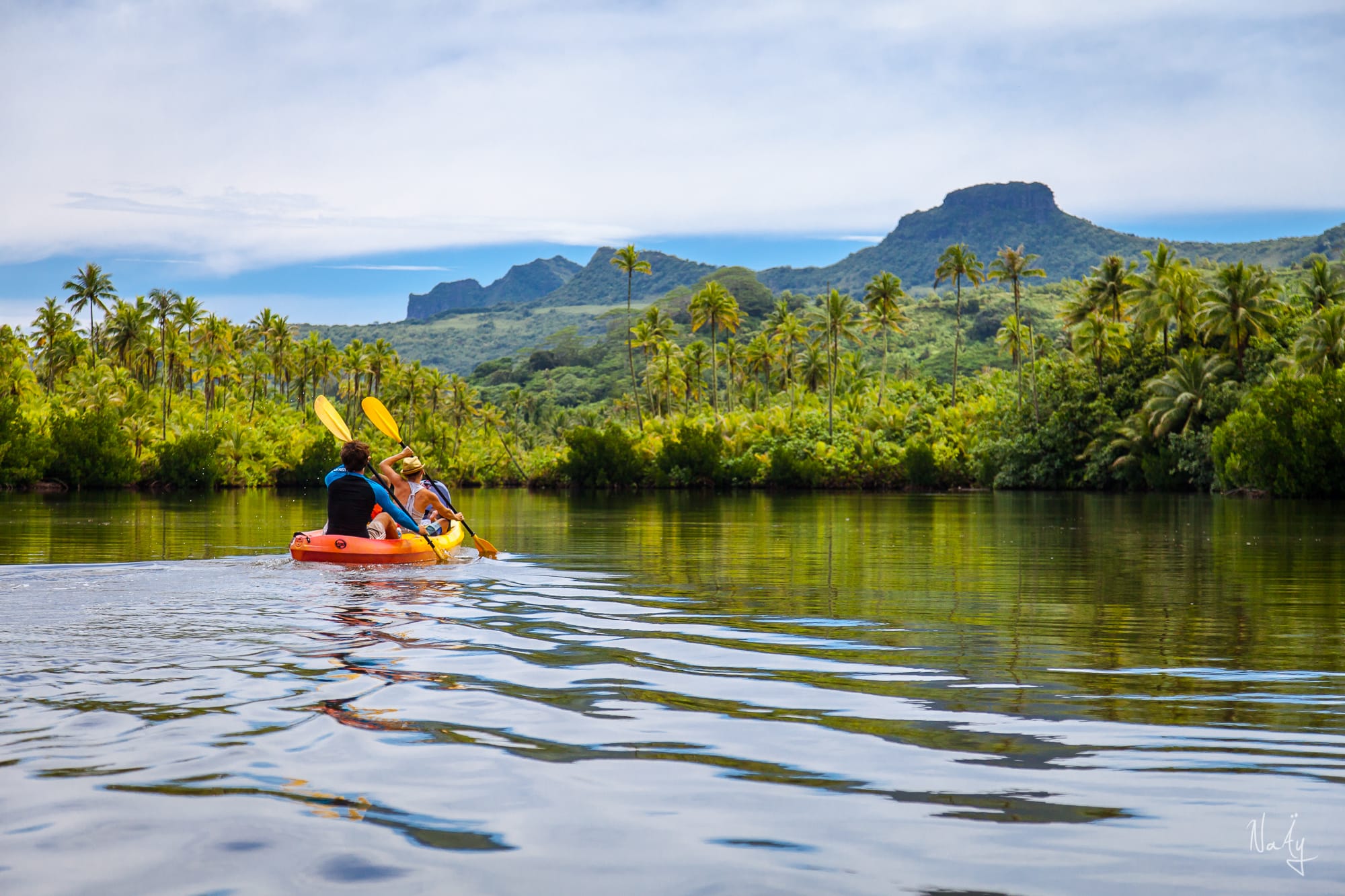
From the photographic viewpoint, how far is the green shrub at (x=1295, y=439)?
189ft

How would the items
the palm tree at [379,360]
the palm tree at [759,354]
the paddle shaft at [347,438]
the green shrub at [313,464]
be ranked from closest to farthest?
1. the paddle shaft at [347,438]
2. the green shrub at [313,464]
3. the palm tree at [379,360]
4. the palm tree at [759,354]

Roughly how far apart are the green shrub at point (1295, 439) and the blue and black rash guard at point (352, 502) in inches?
2101

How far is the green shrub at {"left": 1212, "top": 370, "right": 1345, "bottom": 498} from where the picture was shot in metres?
57.7

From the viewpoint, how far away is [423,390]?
12275 cm

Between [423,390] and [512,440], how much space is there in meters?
10.8

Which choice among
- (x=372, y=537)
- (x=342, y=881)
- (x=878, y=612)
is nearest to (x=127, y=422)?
(x=372, y=537)

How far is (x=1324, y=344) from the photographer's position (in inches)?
2571

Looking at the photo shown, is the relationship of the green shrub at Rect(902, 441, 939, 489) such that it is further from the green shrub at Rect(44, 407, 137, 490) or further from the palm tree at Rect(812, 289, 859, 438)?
the green shrub at Rect(44, 407, 137, 490)

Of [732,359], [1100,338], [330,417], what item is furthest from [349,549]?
[732,359]

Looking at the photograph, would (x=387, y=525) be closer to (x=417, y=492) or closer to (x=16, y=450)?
(x=417, y=492)

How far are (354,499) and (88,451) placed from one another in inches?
2896

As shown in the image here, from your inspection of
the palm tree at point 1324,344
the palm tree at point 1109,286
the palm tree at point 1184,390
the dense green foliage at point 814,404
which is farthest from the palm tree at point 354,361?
the palm tree at point 1324,344

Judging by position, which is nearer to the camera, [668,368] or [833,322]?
[833,322]

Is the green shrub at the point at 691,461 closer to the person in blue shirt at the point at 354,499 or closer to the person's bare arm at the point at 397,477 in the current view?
the person's bare arm at the point at 397,477
